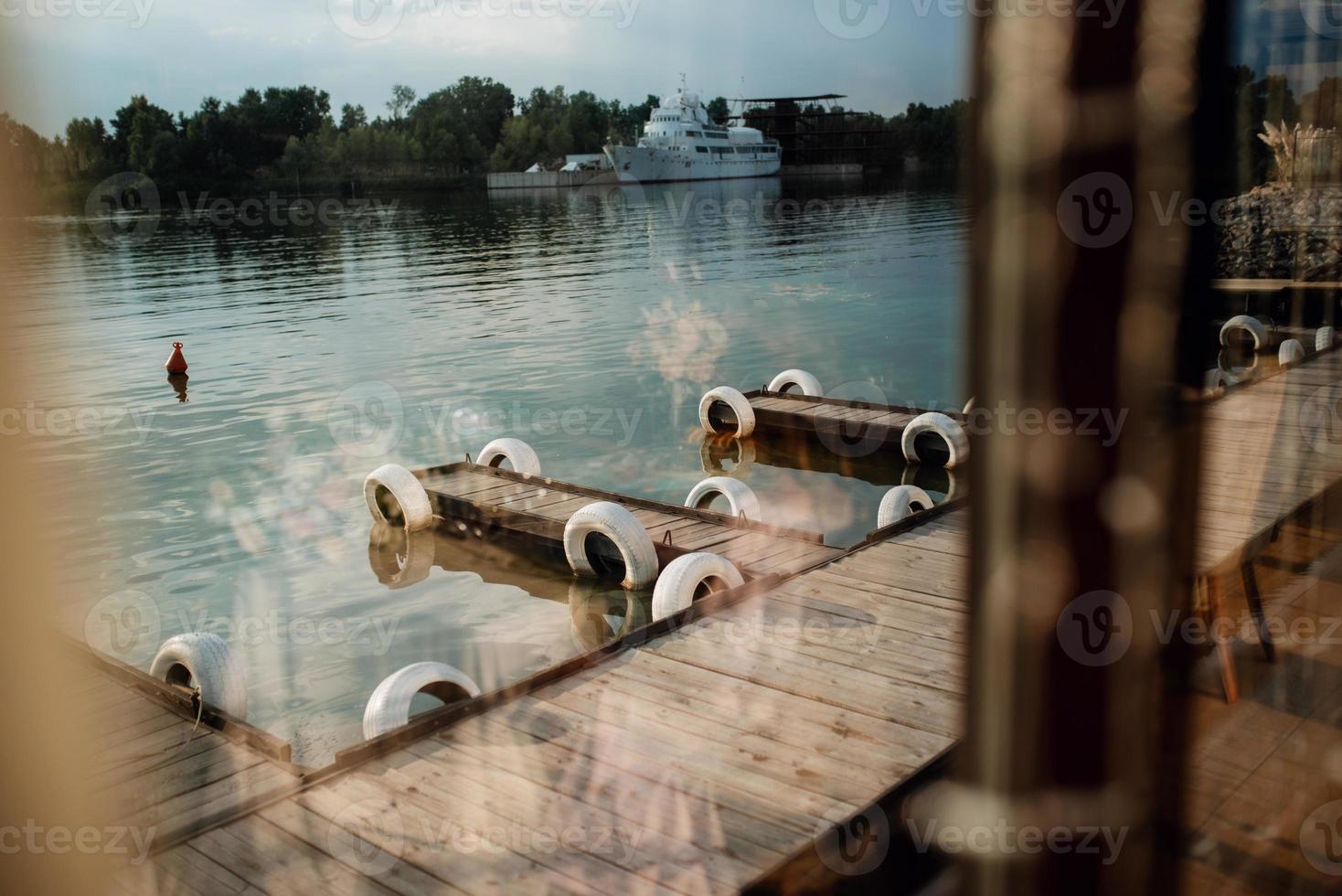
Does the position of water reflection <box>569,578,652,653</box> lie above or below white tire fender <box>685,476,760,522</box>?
below

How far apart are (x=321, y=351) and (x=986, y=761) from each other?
20930mm

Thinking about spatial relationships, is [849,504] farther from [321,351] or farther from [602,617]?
[321,351]

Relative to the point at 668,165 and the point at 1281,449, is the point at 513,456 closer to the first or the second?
the point at 1281,449

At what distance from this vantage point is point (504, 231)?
158 feet

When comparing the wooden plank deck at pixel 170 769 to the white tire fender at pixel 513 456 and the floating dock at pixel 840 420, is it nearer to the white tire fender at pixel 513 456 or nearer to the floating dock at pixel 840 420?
the white tire fender at pixel 513 456

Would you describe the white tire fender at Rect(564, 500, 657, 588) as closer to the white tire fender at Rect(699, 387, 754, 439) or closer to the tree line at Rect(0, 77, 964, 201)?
the white tire fender at Rect(699, 387, 754, 439)

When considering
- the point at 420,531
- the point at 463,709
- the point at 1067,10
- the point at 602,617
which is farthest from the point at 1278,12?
the point at 420,531

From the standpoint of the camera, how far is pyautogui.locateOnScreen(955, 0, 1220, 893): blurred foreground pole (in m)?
0.87

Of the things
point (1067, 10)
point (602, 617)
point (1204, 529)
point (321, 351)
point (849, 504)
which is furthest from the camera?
point (321, 351)

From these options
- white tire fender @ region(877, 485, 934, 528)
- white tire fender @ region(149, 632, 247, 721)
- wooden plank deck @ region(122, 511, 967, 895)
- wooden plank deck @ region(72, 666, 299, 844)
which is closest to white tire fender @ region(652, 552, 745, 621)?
wooden plank deck @ region(122, 511, 967, 895)

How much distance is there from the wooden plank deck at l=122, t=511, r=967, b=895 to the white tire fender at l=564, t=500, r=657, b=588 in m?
2.24

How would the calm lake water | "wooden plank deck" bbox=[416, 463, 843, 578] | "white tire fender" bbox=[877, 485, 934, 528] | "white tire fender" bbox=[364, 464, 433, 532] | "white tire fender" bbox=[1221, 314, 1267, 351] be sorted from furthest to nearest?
"white tire fender" bbox=[364, 464, 433, 532], "white tire fender" bbox=[877, 485, 934, 528], the calm lake water, "wooden plank deck" bbox=[416, 463, 843, 578], "white tire fender" bbox=[1221, 314, 1267, 351]

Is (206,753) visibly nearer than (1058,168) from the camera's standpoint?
No

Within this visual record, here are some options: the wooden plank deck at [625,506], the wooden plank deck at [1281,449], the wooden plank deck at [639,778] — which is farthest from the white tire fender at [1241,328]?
the wooden plank deck at [625,506]
